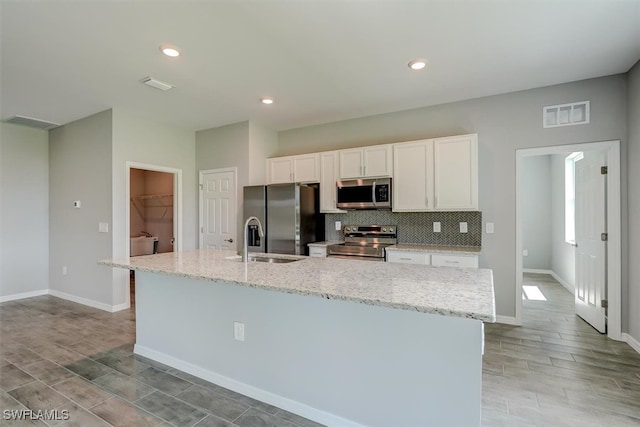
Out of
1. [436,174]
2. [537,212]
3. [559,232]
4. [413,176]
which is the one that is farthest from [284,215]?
[537,212]

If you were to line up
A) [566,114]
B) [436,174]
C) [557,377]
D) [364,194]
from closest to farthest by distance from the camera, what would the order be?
[557,377] → [566,114] → [436,174] → [364,194]

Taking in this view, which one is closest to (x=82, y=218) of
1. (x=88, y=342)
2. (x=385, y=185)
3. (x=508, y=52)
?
(x=88, y=342)

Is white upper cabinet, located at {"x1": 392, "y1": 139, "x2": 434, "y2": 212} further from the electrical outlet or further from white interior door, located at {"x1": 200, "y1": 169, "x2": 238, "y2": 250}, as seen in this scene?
the electrical outlet

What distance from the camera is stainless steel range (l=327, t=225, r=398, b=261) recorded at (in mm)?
3998

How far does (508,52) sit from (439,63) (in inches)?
22.1

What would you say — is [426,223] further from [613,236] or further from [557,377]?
[557,377]

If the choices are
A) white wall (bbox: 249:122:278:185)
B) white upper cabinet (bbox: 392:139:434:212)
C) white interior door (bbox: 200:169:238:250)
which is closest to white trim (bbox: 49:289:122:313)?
white interior door (bbox: 200:169:238:250)

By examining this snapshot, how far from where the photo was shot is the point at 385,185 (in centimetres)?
401

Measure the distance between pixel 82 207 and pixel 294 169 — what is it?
3.10 meters

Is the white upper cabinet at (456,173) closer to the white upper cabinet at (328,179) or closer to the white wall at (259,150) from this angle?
the white upper cabinet at (328,179)

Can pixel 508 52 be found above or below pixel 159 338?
above

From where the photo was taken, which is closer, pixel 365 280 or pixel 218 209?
Result: pixel 365 280

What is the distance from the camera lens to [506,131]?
3697 millimetres

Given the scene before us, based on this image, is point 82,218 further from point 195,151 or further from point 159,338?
point 159,338
